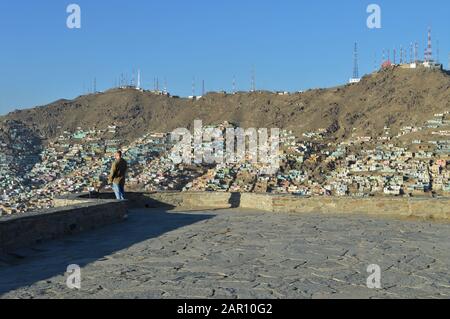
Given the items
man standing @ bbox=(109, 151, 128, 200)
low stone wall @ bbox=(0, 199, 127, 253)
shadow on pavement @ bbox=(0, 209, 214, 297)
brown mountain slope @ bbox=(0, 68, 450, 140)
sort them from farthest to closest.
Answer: brown mountain slope @ bbox=(0, 68, 450, 140)
man standing @ bbox=(109, 151, 128, 200)
low stone wall @ bbox=(0, 199, 127, 253)
shadow on pavement @ bbox=(0, 209, 214, 297)

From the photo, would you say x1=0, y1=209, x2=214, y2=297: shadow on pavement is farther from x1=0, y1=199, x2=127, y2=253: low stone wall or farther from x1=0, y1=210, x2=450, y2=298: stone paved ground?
x1=0, y1=199, x2=127, y2=253: low stone wall

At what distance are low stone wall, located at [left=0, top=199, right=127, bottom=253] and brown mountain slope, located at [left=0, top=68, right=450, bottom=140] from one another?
45.3 meters

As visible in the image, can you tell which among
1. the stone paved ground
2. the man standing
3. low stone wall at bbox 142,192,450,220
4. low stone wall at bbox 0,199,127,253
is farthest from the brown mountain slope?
low stone wall at bbox 0,199,127,253

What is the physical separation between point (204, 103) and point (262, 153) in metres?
17.5

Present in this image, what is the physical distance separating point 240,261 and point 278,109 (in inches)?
2231

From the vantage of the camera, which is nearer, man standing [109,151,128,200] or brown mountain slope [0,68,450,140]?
man standing [109,151,128,200]

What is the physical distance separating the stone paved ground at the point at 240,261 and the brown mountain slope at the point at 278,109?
44730mm

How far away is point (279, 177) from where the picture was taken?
43.3m

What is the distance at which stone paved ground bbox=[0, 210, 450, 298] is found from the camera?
5.45 m

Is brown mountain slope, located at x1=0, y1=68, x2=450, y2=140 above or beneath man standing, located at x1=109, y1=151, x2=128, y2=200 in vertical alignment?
above

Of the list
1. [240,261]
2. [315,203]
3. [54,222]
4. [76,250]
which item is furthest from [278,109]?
[240,261]

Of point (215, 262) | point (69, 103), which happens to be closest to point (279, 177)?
point (215, 262)

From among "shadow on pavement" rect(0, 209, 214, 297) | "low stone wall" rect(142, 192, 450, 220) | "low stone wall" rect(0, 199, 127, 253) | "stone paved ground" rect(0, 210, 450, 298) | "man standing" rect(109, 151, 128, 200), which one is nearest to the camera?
"stone paved ground" rect(0, 210, 450, 298)
